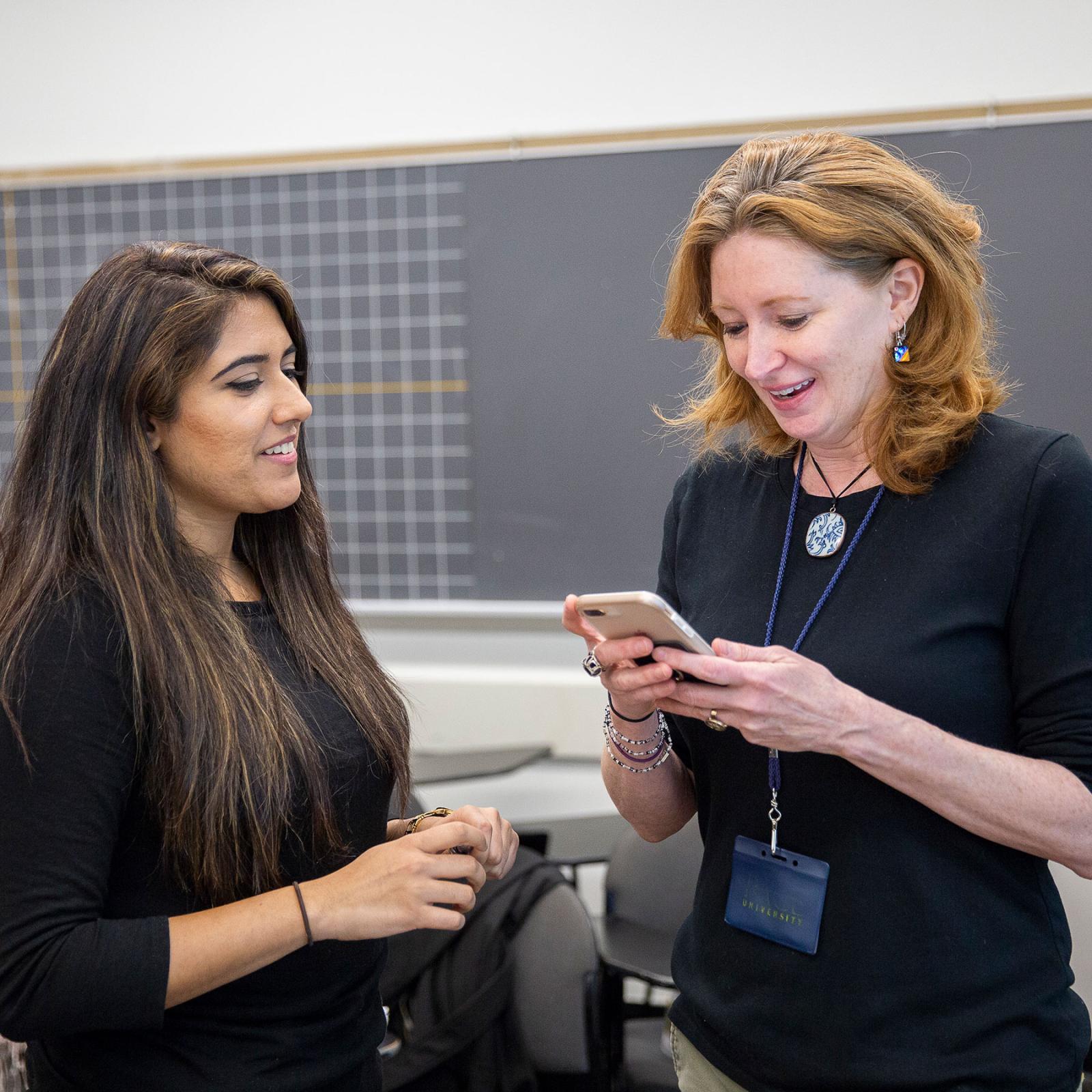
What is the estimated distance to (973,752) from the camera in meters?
1.06

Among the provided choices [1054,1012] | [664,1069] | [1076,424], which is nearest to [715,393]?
[1054,1012]

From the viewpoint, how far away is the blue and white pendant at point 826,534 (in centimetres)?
123

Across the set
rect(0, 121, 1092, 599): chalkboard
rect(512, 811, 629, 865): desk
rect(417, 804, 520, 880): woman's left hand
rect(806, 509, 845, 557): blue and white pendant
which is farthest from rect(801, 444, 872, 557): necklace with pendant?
rect(0, 121, 1092, 599): chalkboard

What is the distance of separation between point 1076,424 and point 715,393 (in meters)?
1.62

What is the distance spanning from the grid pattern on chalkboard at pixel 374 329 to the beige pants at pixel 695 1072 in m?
1.92

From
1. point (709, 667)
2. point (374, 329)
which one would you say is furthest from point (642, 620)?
point (374, 329)

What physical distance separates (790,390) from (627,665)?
36cm

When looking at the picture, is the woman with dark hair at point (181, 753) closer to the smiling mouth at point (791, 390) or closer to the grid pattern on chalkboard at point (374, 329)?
the smiling mouth at point (791, 390)

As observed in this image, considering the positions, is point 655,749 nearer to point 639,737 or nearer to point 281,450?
point 639,737

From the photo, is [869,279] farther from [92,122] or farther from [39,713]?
[92,122]

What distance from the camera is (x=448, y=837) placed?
1.20 m

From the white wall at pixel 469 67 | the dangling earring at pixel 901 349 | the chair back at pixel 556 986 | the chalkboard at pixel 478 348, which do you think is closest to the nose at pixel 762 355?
the dangling earring at pixel 901 349

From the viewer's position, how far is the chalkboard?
9.66ft

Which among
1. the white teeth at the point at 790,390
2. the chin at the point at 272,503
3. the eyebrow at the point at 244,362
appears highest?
the eyebrow at the point at 244,362
